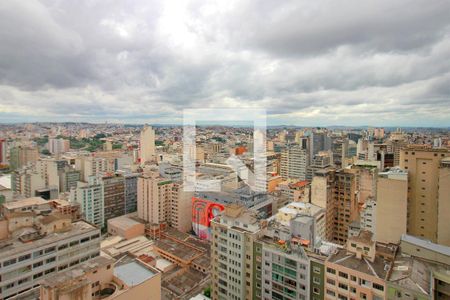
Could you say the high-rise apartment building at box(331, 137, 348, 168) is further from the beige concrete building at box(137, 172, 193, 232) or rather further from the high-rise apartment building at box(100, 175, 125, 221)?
the high-rise apartment building at box(100, 175, 125, 221)

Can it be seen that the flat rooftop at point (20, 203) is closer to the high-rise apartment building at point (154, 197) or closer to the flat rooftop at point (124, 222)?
the flat rooftop at point (124, 222)

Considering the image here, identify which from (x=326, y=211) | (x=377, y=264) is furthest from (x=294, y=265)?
(x=326, y=211)

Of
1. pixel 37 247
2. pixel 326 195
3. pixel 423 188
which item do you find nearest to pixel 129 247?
pixel 37 247

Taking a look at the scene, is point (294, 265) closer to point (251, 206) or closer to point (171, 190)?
point (251, 206)

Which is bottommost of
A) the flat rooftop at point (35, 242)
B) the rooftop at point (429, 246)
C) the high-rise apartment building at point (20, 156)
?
the flat rooftop at point (35, 242)

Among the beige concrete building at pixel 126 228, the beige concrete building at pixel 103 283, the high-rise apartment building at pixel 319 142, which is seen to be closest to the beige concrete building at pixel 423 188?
the beige concrete building at pixel 103 283
